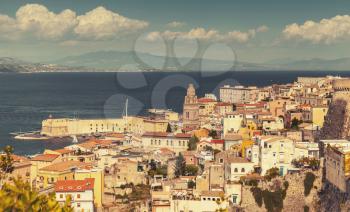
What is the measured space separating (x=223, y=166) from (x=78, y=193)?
651 cm

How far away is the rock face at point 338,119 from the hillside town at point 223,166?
5 centimetres

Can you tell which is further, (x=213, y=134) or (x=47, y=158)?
(x=213, y=134)

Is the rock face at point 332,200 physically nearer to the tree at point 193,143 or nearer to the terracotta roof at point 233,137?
the terracotta roof at point 233,137

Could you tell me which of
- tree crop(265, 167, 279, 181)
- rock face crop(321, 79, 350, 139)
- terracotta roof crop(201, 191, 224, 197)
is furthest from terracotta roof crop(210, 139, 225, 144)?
terracotta roof crop(201, 191, 224, 197)

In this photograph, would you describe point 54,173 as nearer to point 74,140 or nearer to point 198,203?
point 198,203

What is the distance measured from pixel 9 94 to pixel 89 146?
88.2 meters

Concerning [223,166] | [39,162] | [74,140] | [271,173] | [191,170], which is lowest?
[74,140]

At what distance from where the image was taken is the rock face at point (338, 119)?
1042 inches

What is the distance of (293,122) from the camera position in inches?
1382

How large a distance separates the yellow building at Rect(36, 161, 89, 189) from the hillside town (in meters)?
0.05

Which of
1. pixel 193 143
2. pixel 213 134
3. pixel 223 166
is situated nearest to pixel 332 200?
pixel 223 166

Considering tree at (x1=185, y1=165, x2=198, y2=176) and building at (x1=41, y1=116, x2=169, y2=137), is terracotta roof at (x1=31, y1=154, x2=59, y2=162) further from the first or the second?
building at (x1=41, y1=116, x2=169, y2=137)

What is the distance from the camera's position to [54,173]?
28.5m

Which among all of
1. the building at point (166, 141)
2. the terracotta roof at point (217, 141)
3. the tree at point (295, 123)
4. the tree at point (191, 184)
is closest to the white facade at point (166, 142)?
the building at point (166, 141)
